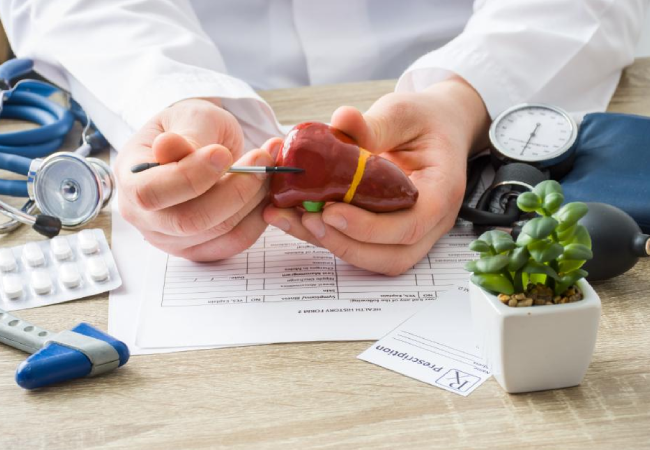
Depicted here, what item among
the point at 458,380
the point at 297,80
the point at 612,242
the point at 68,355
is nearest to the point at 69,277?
the point at 68,355

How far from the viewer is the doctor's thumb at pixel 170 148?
0.63m

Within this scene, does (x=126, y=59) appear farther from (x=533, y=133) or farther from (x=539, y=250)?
(x=539, y=250)

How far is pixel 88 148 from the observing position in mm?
918

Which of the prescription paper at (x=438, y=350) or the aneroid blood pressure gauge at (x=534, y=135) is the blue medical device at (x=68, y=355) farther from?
the aneroid blood pressure gauge at (x=534, y=135)

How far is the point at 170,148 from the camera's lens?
2.06 ft

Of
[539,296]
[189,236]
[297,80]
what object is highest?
[539,296]

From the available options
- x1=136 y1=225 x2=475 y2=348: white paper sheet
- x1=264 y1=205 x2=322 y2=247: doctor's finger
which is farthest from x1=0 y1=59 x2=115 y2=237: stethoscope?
x1=264 y1=205 x2=322 y2=247: doctor's finger

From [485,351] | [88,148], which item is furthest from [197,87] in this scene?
[485,351]

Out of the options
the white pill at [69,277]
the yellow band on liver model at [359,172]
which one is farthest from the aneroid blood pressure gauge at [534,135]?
the white pill at [69,277]

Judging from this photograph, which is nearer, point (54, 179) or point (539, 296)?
point (539, 296)

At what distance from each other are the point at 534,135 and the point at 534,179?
0.09m

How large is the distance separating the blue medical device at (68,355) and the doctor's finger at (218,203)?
11cm

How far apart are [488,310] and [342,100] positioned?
57 cm

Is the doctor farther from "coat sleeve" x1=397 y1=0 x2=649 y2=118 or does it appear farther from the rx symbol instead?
the rx symbol
